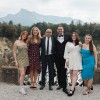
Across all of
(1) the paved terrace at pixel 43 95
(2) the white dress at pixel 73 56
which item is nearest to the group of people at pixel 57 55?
(2) the white dress at pixel 73 56

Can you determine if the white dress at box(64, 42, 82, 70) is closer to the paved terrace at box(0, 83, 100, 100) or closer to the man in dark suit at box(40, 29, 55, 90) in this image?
the man in dark suit at box(40, 29, 55, 90)

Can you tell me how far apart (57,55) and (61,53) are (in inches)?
5.4

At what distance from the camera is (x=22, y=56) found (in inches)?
332

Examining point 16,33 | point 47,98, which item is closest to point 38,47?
point 47,98

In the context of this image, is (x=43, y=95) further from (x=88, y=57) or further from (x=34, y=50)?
(x=88, y=57)

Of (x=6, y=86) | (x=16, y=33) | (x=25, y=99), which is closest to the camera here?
(x=25, y=99)

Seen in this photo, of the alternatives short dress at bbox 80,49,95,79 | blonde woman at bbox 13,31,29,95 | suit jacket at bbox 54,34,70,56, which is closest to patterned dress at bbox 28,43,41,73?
blonde woman at bbox 13,31,29,95

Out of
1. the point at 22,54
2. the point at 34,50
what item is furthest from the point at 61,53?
the point at 22,54

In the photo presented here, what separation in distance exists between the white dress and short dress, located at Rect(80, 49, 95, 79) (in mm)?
105

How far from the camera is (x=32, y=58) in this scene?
28.1ft

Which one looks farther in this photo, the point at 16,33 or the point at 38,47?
the point at 16,33

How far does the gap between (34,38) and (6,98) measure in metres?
1.71

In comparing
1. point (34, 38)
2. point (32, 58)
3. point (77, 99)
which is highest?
point (34, 38)

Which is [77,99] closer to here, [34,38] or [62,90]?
[62,90]
